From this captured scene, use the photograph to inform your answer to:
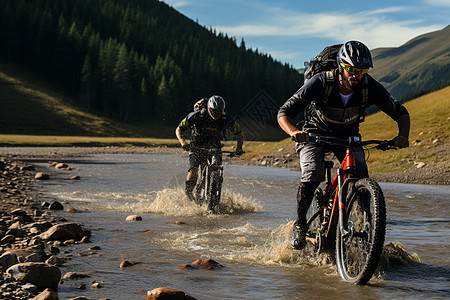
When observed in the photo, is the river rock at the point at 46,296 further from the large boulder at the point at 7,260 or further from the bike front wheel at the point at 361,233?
the bike front wheel at the point at 361,233

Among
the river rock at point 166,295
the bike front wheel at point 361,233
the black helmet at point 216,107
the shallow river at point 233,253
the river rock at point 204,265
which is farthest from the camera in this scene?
the black helmet at point 216,107

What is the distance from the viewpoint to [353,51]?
5418 millimetres

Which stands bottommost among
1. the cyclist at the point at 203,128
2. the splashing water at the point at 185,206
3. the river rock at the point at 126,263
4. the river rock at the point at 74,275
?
the splashing water at the point at 185,206

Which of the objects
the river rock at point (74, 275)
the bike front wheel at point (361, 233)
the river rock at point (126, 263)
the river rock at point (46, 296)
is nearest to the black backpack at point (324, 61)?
the bike front wheel at point (361, 233)

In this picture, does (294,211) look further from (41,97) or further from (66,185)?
(41,97)

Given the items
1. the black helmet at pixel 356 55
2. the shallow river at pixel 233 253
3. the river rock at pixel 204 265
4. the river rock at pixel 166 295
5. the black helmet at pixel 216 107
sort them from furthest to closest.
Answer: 1. the black helmet at pixel 216 107
2. the river rock at pixel 204 265
3. the black helmet at pixel 356 55
4. the shallow river at pixel 233 253
5. the river rock at pixel 166 295

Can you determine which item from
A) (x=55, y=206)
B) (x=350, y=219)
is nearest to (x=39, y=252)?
(x=350, y=219)

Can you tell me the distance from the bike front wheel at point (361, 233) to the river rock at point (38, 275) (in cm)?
294

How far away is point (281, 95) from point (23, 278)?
146 m

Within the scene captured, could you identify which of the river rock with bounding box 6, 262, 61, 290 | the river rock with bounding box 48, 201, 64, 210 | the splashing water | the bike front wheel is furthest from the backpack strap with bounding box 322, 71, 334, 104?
the river rock with bounding box 48, 201, 64, 210

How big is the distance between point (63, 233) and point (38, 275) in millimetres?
2889

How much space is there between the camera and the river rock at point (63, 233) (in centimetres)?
779

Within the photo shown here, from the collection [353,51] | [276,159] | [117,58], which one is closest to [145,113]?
[117,58]

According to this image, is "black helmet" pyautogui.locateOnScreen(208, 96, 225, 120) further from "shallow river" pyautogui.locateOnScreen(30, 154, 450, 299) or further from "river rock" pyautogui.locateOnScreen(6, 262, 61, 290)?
"river rock" pyautogui.locateOnScreen(6, 262, 61, 290)
